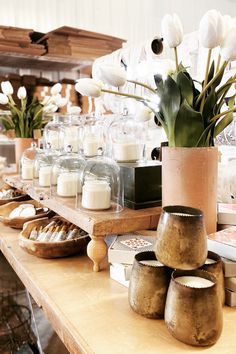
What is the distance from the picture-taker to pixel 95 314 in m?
0.86

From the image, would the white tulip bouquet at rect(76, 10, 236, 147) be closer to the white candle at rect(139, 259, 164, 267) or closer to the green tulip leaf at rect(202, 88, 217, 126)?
the green tulip leaf at rect(202, 88, 217, 126)

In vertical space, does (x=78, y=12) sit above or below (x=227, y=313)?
above

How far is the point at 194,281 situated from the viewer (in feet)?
2.59

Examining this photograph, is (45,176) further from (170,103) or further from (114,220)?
(170,103)

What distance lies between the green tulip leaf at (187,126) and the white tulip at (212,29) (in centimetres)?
16

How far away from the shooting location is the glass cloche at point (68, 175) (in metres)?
1.40

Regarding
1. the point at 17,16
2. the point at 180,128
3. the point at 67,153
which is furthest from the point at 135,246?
the point at 17,16

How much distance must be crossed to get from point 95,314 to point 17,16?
327 centimetres

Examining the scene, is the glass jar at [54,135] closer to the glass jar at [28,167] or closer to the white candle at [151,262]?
the glass jar at [28,167]

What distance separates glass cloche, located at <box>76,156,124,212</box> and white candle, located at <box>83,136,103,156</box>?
0.65 feet

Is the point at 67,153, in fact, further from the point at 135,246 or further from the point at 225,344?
the point at 225,344

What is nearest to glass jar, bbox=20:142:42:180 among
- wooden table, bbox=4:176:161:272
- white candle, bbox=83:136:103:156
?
white candle, bbox=83:136:103:156

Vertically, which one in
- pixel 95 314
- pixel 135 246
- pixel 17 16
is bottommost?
pixel 95 314

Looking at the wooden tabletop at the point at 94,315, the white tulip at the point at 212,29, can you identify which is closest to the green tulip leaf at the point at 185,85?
the white tulip at the point at 212,29
